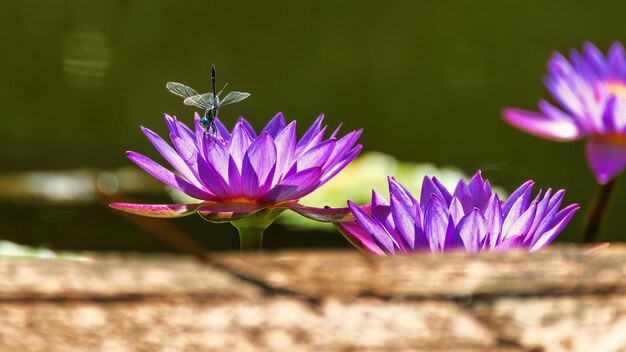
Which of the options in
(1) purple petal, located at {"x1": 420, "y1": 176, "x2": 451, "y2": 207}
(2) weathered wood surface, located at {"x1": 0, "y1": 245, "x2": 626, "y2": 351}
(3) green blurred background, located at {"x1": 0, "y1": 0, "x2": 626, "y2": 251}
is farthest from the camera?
(3) green blurred background, located at {"x1": 0, "y1": 0, "x2": 626, "y2": 251}

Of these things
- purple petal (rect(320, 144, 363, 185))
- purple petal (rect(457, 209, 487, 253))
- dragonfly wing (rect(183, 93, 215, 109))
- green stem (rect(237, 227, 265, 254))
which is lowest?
green stem (rect(237, 227, 265, 254))

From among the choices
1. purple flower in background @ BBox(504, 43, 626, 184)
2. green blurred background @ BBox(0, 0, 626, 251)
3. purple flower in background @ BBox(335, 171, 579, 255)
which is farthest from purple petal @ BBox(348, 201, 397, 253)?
green blurred background @ BBox(0, 0, 626, 251)

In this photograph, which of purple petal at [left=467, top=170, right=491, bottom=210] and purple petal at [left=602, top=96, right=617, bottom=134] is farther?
purple petal at [left=602, top=96, right=617, bottom=134]

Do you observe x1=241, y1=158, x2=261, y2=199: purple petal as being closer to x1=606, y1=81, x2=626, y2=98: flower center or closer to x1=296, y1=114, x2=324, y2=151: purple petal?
x1=296, y1=114, x2=324, y2=151: purple petal

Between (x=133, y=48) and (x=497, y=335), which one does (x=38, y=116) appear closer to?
(x=133, y=48)

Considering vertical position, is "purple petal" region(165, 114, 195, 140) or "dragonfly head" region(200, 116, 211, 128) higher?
"dragonfly head" region(200, 116, 211, 128)

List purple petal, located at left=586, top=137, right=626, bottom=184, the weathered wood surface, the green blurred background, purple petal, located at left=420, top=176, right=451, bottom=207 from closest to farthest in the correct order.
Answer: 1. the weathered wood surface
2. purple petal, located at left=420, top=176, right=451, bottom=207
3. purple petal, located at left=586, top=137, right=626, bottom=184
4. the green blurred background

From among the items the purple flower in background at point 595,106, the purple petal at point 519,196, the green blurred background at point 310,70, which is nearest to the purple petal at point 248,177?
the purple petal at point 519,196

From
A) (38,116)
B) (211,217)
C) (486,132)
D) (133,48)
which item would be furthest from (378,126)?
(211,217)
